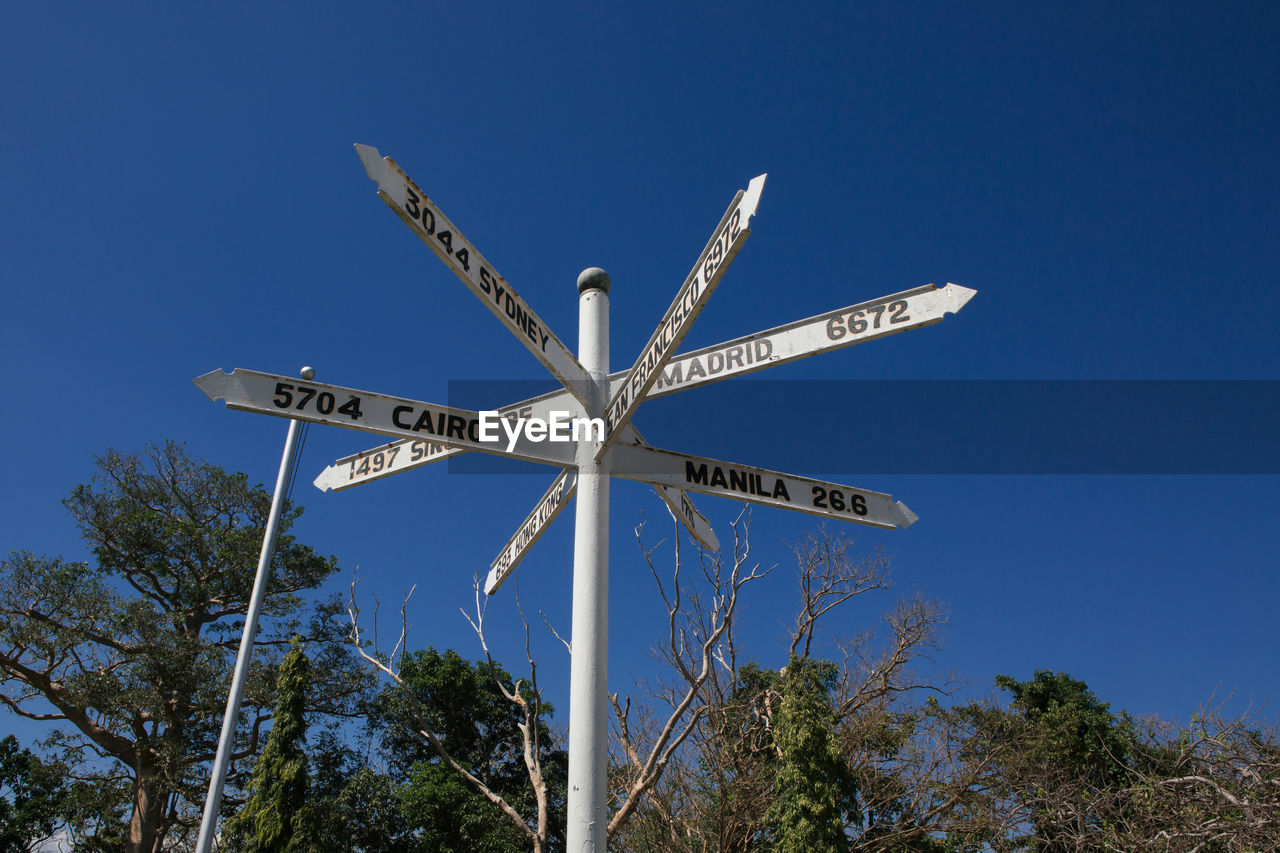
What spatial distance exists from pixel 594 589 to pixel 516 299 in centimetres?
132

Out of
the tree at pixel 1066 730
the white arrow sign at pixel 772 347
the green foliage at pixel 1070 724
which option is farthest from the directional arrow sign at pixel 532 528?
the green foliage at pixel 1070 724

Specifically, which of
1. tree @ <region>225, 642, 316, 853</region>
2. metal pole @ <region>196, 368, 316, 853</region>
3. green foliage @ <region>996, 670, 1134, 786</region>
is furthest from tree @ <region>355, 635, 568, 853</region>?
green foliage @ <region>996, 670, 1134, 786</region>

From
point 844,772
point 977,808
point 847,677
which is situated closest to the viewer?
point 844,772

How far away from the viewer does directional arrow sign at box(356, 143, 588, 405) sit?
3168mm

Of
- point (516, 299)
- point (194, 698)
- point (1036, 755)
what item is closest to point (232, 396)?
point (516, 299)

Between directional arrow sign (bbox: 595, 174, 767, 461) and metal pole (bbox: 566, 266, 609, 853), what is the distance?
4.4 inches

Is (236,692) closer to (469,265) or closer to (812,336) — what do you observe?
(469,265)

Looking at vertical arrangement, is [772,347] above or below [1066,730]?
below

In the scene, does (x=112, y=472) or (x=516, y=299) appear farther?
(x=112, y=472)

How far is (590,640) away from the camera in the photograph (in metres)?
3.45

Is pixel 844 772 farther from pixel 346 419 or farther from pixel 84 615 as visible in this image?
pixel 84 615

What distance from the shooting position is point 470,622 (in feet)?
31.3

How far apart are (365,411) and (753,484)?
1854 millimetres

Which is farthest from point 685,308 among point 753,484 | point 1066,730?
point 1066,730
